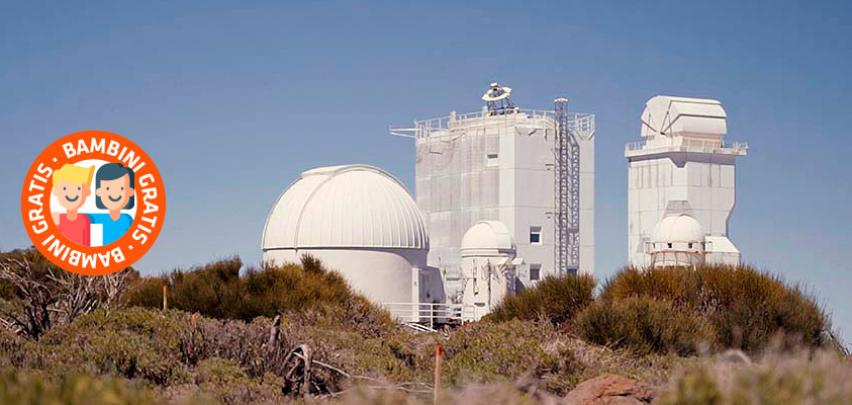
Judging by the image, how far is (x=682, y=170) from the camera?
78.3 meters

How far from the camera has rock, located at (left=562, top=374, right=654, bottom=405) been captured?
10.0 meters

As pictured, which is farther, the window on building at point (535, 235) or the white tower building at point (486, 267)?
the window on building at point (535, 235)

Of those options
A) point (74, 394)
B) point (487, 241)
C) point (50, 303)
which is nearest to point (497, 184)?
point (487, 241)

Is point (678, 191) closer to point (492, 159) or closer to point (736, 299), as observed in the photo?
point (492, 159)

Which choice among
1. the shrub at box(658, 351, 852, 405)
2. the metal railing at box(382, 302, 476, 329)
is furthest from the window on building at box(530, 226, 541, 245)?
the shrub at box(658, 351, 852, 405)

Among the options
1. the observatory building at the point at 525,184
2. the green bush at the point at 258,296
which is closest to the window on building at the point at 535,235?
the observatory building at the point at 525,184

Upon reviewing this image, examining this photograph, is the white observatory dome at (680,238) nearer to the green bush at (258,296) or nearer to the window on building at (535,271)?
the window on building at (535,271)

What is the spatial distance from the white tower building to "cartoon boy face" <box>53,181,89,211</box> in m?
35.0

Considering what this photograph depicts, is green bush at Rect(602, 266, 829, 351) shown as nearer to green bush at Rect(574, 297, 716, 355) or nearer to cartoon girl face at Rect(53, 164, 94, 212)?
green bush at Rect(574, 297, 716, 355)

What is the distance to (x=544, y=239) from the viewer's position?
214 ft

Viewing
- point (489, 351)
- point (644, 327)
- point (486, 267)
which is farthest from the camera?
point (486, 267)

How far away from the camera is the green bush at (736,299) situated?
56.7 feet

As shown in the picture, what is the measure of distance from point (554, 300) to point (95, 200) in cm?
1000

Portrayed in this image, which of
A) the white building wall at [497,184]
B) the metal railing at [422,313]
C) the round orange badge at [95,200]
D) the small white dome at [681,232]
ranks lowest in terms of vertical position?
the metal railing at [422,313]
